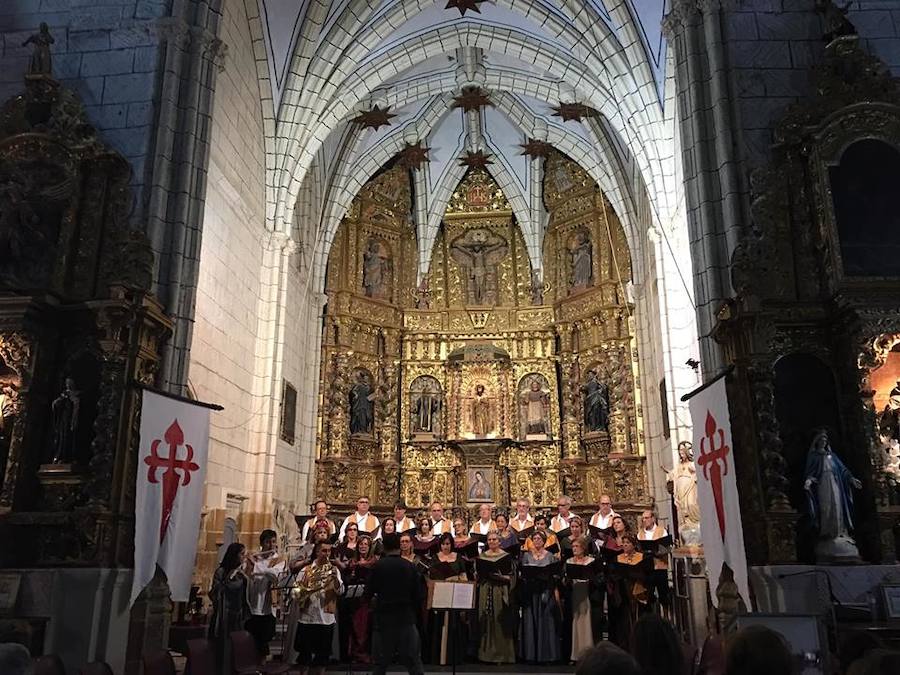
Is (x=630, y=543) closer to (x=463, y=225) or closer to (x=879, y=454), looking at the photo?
(x=879, y=454)

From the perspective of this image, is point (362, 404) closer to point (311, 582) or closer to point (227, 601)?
point (311, 582)

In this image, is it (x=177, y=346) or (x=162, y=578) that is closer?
(x=162, y=578)

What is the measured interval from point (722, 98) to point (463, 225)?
13113 mm

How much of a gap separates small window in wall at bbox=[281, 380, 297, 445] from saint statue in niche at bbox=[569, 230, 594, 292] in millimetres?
8065

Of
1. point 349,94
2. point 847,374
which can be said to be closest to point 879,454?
point 847,374

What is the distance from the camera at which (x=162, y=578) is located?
23.7 feet

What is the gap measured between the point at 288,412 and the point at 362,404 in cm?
330

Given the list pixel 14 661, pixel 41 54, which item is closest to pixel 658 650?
pixel 14 661

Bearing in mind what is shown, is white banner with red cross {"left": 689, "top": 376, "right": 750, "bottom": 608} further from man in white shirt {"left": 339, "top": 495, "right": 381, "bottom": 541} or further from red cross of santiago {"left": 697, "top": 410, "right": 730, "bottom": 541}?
man in white shirt {"left": 339, "top": 495, "right": 381, "bottom": 541}

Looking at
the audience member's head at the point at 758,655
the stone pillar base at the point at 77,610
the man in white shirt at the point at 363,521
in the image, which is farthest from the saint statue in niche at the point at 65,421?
the audience member's head at the point at 758,655

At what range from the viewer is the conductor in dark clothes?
242 inches

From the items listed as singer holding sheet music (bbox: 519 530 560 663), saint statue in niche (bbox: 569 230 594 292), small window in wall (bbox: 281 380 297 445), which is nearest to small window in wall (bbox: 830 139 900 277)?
singer holding sheet music (bbox: 519 530 560 663)

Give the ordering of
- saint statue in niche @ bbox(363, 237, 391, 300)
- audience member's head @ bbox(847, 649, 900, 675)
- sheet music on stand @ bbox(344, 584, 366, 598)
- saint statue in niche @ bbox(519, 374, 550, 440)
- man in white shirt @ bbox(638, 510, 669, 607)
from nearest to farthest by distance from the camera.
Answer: audience member's head @ bbox(847, 649, 900, 675)
sheet music on stand @ bbox(344, 584, 366, 598)
man in white shirt @ bbox(638, 510, 669, 607)
saint statue in niche @ bbox(519, 374, 550, 440)
saint statue in niche @ bbox(363, 237, 391, 300)

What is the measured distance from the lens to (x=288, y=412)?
15648 mm
